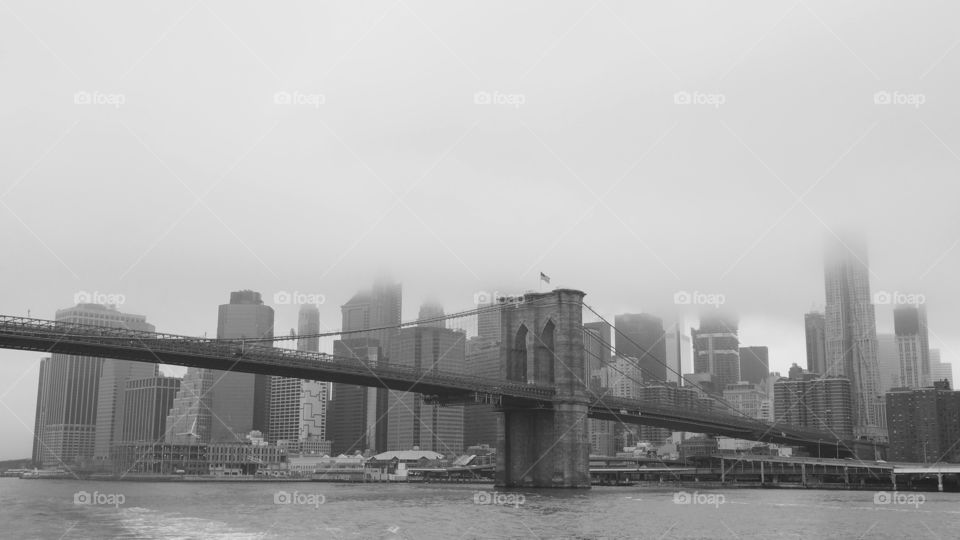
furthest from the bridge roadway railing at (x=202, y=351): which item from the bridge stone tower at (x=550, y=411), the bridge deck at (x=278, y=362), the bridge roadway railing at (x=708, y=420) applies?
the bridge roadway railing at (x=708, y=420)

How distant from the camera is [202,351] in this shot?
6794 cm

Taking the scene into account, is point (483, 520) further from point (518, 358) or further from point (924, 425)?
point (924, 425)

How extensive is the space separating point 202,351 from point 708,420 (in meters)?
60.7

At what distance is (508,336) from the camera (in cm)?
9531

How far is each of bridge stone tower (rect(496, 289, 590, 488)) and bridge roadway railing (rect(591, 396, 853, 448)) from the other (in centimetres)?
493

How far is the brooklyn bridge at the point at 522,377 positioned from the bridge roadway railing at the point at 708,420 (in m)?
0.26

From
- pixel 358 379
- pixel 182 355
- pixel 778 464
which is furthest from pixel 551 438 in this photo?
pixel 778 464

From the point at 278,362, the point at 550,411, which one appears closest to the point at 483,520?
the point at 278,362

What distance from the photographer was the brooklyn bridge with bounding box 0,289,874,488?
70000 mm

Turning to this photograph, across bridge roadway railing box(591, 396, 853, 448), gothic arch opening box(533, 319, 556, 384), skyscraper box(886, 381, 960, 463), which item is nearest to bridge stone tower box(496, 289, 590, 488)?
gothic arch opening box(533, 319, 556, 384)

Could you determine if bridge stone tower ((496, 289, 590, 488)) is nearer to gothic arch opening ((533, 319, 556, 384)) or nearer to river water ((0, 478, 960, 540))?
gothic arch opening ((533, 319, 556, 384))

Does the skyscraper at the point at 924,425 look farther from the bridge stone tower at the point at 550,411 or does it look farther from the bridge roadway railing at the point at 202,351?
the bridge roadway railing at the point at 202,351

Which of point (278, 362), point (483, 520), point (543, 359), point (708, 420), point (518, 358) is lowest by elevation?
point (483, 520)

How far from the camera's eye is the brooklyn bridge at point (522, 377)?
70000 mm
